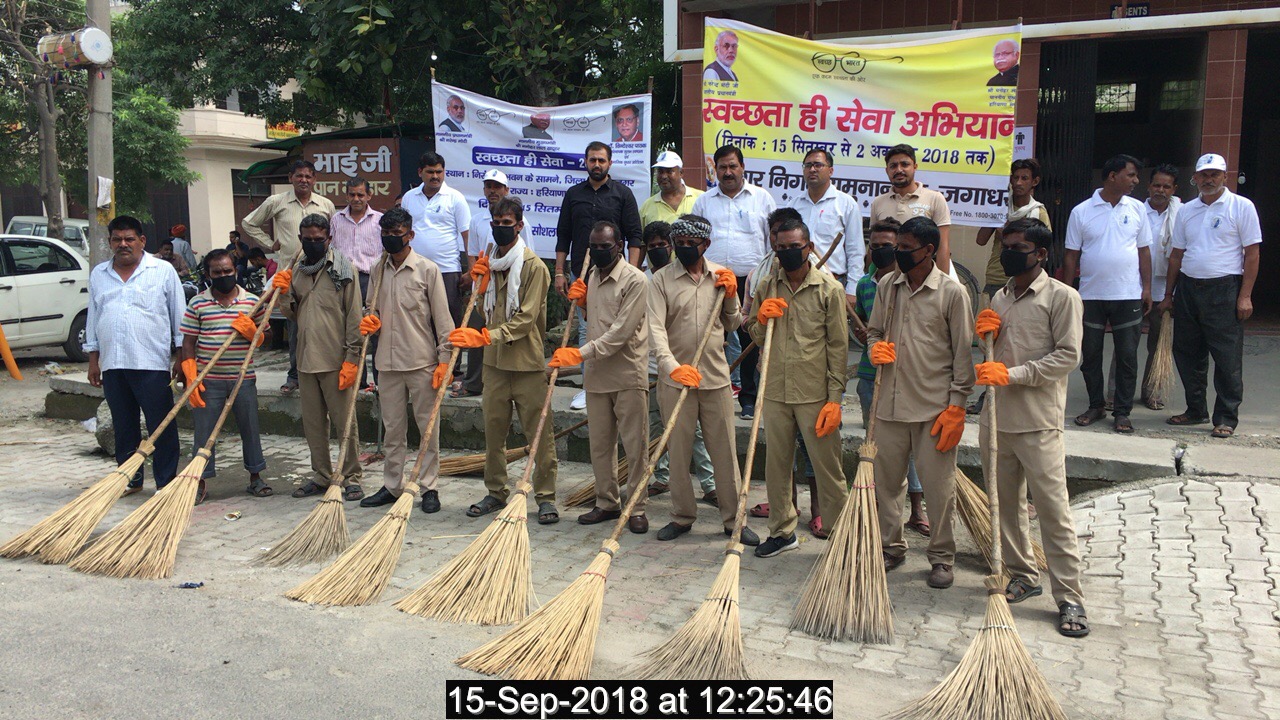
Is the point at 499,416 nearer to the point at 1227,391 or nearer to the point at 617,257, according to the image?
the point at 617,257

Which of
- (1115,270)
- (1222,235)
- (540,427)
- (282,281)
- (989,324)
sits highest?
(1222,235)

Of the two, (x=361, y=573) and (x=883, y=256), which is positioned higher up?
(x=883, y=256)

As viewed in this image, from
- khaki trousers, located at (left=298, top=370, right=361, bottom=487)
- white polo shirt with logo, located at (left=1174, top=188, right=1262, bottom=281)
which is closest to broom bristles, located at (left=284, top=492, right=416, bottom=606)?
khaki trousers, located at (left=298, top=370, right=361, bottom=487)

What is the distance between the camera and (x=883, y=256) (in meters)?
5.20

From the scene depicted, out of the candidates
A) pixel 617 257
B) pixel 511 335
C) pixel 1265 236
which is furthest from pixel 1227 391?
pixel 1265 236

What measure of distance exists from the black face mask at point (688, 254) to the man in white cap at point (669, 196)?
131cm

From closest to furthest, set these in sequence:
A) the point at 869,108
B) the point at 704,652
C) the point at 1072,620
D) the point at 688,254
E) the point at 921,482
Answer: the point at 704,652
the point at 1072,620
the point at 921,482
the point at 688,254
the point at 869,108

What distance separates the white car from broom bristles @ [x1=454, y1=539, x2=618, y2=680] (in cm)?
965

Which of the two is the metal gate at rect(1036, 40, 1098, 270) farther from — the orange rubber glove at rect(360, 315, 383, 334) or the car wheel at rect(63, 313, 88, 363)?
the car wheel at rect(63, 313, 88, 363)

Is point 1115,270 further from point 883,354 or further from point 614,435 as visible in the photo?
point 614,435

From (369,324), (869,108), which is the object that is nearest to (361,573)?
(369,324)

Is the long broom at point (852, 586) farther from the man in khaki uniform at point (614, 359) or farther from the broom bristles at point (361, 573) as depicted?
the broom bristles at point (361, 573)

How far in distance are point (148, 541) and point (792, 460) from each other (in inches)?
134

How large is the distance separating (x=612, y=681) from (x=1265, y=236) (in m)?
12.8
